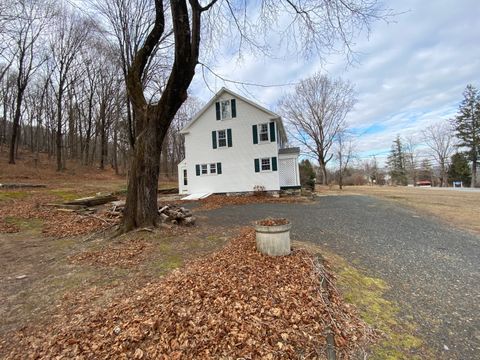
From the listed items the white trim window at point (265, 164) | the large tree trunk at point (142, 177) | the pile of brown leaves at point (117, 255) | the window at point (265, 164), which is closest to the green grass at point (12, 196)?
the large tree trunk at point (142, 177)

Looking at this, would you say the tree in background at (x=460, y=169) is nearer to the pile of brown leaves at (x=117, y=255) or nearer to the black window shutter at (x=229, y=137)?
the black window shutter at (x=229, y=137)

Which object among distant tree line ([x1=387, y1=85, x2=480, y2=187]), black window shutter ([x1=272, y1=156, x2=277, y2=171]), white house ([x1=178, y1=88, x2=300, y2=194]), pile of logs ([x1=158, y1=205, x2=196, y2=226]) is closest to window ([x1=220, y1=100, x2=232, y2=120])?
white house ([x1=178, y1=88, x2=300, y2=194])

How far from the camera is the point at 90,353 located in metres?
2.15

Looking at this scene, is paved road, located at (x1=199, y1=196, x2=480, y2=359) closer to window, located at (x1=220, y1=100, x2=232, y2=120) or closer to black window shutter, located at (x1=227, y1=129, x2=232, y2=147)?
black window shutter, located at (x1=227, y1=129, x2=232, y2=147)

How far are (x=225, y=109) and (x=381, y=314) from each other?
16.2 m

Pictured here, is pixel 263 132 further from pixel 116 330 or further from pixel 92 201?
pixel 116 330

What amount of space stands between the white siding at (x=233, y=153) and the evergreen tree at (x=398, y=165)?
1774 inches

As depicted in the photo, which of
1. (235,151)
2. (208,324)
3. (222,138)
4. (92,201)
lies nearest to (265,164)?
(235,151)

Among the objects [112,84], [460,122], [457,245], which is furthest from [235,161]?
[460,122]

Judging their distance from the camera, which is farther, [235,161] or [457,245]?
[235,161]

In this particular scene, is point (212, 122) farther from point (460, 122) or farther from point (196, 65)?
point (460, 122)

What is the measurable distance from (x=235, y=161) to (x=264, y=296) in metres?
14.3

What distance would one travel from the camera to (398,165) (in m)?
49.8

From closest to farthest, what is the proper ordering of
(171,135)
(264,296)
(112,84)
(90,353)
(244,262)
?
(90,353) < (264,296) < (244,262) < (112,84) < (171,135)
